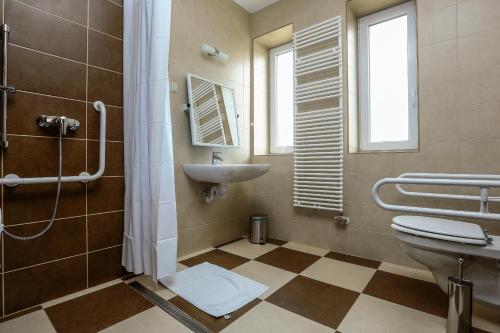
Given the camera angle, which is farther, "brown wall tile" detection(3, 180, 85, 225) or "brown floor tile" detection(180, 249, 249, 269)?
"brown floor tile" detection(180, 249, 249, 269)

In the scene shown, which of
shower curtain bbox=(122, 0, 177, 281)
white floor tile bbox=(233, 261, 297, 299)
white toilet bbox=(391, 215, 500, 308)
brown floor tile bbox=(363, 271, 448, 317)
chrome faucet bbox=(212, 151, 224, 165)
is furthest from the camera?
chrome faucet bbox=(212, 151, 224, 165)

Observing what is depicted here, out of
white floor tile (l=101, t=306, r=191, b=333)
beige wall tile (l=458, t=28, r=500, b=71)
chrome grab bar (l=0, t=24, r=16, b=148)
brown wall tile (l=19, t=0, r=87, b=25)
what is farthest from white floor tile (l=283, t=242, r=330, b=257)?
brown wall tile (l=19, t=0, r=87, b=25)

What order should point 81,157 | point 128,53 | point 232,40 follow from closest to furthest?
point 81,157 < point 128,53 < point 232,40

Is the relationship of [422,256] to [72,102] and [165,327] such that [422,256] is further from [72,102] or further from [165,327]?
[72,102]

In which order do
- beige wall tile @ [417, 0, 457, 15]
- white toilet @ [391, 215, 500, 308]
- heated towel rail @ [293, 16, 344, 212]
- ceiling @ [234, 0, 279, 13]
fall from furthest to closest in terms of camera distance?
ceiling @ [234, 0, 279, 13], heated towel rail @ [293, 16, 344, 212], beige wall tile @ [417, 0, 457, 15], white toilet @ [391, 215, 500, 308]

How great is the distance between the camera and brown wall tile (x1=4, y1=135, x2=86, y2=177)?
124 centimetres

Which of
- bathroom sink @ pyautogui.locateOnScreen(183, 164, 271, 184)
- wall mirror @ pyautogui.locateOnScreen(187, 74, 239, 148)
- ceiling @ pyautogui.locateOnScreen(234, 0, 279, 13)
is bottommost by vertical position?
bathroom sink @ pyautogui.locateOnScreen(183, 164, 271, 184)

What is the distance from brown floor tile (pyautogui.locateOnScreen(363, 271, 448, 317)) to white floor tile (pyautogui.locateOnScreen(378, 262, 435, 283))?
6cm

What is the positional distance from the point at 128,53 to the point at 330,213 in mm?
1931

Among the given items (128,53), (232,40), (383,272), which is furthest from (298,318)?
(232,40)

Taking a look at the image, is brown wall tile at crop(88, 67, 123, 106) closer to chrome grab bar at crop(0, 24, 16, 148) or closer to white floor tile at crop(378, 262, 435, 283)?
chrome grab bar at crop(0, 24, 16, 148)

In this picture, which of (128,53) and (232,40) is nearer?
(128,53)

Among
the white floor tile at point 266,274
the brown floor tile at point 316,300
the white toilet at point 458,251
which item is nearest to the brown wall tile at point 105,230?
the white floor tile at point 266,274

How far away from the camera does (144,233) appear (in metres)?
1.52
